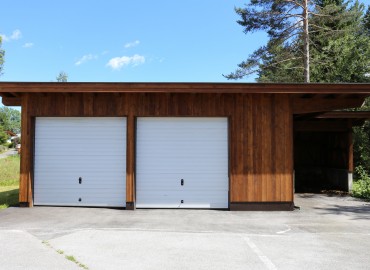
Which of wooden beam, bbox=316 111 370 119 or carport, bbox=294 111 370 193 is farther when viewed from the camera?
carport, bbox=294 111 370 193

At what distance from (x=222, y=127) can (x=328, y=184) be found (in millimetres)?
8819

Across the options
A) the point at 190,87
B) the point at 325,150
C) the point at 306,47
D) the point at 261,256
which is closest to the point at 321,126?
the point at 325,150

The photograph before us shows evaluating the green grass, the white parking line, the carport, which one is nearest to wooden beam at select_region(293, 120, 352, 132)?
the carport

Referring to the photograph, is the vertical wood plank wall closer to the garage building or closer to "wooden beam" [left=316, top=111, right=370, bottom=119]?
the garage building

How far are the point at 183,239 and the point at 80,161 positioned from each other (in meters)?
4.76

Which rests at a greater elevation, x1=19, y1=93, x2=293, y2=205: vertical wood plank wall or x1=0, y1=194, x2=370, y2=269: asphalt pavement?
x1=19, y1=93, x2=293, y2=205: vertical wood plank wall

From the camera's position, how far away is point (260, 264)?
4.65 meters

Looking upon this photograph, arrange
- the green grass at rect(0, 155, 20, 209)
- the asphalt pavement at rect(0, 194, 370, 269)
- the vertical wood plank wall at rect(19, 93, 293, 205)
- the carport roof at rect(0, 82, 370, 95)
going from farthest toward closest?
the green grass at rect(0, 155, 20, 209) → the vertical wood plank wall at rect(19, 93, 293, 205) → the carport roof at rect(0, 82, 370, 95) → the asphalt pavement at rect(0, 194, 370, 269)

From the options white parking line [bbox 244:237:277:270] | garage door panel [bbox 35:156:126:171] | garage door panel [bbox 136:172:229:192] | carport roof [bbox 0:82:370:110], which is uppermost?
carport roof [bbox 0:82:370:110]

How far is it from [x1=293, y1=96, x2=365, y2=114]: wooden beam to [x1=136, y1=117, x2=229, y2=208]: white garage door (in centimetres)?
218

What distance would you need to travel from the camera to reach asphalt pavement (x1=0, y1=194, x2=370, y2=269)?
4711 mm

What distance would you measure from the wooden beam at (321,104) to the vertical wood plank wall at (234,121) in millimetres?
431

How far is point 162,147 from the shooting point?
374 inches

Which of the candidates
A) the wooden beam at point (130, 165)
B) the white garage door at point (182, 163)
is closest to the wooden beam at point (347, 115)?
the white garage door at point (182, 163)
